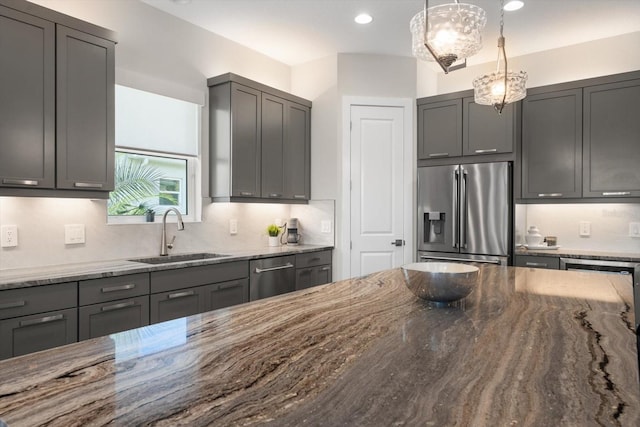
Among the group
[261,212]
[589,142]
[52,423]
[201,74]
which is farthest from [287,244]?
[52,423]

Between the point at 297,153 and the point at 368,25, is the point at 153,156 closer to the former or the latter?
the point at 297,153

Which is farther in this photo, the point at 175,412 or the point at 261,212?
the point at 261,212

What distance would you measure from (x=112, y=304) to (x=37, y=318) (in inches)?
14.7

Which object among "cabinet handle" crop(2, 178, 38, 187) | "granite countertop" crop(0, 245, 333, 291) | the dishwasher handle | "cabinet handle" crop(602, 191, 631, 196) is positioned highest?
"cabinet handle" crop(602, 191, 631, 196)

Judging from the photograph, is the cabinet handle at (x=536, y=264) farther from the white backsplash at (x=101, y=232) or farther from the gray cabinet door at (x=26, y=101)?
the gray cabinet door at (x=26, y=101)

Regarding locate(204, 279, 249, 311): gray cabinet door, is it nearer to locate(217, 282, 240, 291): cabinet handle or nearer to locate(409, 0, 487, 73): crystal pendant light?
locate(217, 282, 240, 291): cabinet handle

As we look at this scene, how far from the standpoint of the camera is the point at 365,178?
428 centimetres

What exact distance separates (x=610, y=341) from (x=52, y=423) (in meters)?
1.29

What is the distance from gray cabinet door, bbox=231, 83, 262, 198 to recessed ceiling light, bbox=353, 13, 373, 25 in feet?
3.51

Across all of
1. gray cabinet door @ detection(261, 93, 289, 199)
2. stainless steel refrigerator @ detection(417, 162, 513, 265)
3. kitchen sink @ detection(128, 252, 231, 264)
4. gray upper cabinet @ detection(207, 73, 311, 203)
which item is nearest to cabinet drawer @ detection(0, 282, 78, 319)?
kitchen sink @ detection(128, 252, 231, 264)

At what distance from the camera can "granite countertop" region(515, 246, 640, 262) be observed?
3360 mm

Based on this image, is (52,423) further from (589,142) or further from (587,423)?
(589,142)

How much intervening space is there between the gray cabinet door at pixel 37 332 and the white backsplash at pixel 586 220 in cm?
356

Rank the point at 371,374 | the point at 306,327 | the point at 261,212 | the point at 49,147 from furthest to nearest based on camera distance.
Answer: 1. the point at 261,212
2. the point at 49,147
3. the point at 306,327
4. the point at 371,374
